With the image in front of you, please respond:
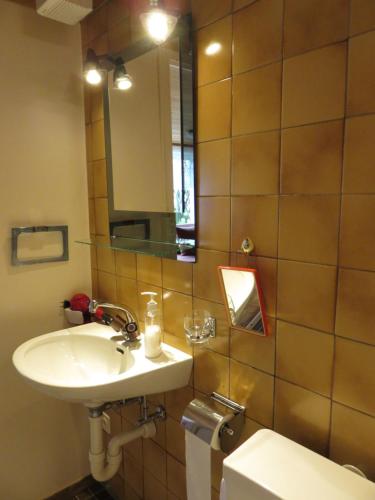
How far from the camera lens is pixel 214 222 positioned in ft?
3.90

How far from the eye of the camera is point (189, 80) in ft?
3.99

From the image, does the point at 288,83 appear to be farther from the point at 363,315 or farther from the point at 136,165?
the point at 136,165

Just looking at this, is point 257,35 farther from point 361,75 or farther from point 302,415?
point 302,415

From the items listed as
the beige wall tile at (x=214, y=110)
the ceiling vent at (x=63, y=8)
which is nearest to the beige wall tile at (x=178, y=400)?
the beige wall tile at (x=214, y=110)

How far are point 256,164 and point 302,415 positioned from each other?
69 centimetres

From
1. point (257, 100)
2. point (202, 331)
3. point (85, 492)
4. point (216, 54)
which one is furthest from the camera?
point (85, 492)

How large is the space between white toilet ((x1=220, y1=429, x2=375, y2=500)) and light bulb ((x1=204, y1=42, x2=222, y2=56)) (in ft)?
3.65

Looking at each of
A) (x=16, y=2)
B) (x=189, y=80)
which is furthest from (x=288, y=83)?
(x=16, y=2)

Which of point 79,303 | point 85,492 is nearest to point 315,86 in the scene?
point 79,303

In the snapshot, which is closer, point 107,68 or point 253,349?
point 253,349

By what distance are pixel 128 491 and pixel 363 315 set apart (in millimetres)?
1539

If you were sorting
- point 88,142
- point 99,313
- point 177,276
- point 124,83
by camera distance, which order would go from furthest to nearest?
point 88,142, point 99,313, point 124,83, point 177,276

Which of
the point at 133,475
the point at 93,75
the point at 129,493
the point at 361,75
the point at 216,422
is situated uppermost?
the point at 93,75

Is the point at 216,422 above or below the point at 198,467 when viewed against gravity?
above
